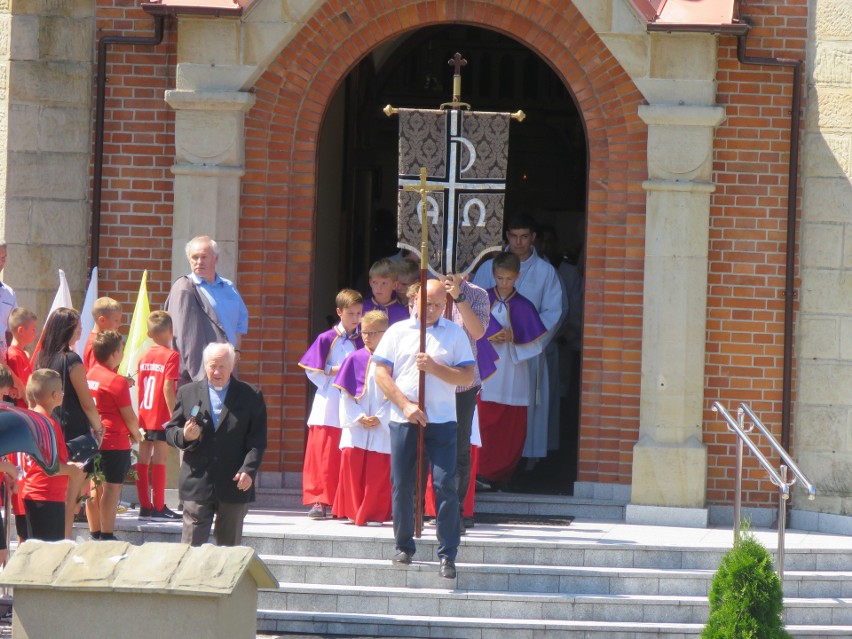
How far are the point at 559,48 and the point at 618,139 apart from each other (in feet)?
2.52

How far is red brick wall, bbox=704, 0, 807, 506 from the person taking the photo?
11.5 metres

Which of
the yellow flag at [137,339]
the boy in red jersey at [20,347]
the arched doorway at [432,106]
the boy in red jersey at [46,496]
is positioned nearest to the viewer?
the boy in red jersey at [46,496]

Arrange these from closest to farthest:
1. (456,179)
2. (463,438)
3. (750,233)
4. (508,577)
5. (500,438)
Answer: (508,577)
(463,438)
(456,179)
(750,233)
(500,438)

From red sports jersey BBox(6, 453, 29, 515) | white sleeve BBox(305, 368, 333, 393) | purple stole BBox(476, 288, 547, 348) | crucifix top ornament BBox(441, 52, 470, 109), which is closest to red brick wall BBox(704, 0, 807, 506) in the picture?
purple stole BBox(476, 288, 547, 348)

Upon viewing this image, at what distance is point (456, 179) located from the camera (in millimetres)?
10617

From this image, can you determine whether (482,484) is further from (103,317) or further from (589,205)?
(103,317)

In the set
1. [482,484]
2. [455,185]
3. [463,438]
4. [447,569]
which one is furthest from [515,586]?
[455,185]

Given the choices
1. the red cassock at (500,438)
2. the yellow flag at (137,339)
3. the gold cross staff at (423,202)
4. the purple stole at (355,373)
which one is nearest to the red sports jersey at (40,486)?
the yellow flag at (137,339)

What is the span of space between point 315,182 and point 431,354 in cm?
244

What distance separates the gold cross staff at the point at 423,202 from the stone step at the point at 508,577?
1.85 m

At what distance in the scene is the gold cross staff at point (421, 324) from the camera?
9859mm

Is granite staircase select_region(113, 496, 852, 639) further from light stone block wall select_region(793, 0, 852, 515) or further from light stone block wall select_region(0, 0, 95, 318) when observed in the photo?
light stone block wall select_region(0, 0, 95, 318)

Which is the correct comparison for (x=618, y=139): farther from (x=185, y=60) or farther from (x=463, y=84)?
(x=463, y=84)

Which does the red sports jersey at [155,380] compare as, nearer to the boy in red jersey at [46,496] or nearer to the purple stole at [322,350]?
the purple stole at [322,350]
